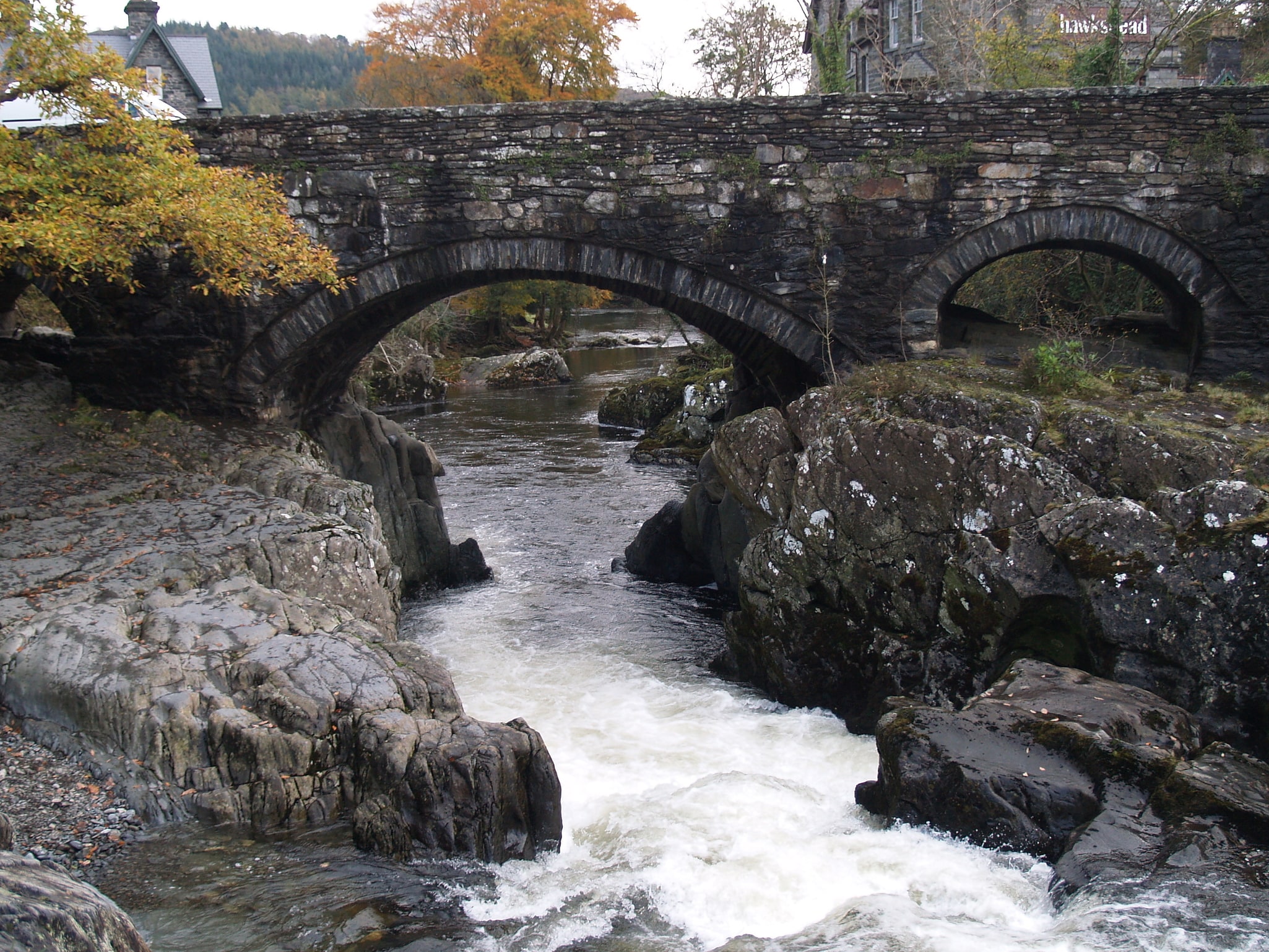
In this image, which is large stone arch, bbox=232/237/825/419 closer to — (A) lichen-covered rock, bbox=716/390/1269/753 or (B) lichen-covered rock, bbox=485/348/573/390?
(A) lichen-covered rock, bbox=716/390/1269/753

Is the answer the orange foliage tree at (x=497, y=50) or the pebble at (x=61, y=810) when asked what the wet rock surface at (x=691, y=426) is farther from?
the orange foliage tree at (x=497, y=50)

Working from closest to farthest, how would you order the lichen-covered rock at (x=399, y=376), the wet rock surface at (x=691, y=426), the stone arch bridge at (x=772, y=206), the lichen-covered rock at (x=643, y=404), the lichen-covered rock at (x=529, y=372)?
the stone arch bridge at (x=772, y=206)
the wet rock surface at (x=691, y=426)
the lichen-covered rock at (x=643, y=404)
the lichen-covered rock at (x=399, y=376)
the lichen-covered rock at (x=529, y=372)

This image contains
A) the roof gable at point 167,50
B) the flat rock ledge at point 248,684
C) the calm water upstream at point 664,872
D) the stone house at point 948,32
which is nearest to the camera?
the calm water upstream at point 664,872

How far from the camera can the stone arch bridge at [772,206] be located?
10.7 m

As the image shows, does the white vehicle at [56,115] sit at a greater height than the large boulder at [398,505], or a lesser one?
greater

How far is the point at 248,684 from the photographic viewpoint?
20.8 ft

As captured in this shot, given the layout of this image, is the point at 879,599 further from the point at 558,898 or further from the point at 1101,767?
the point at 558,898

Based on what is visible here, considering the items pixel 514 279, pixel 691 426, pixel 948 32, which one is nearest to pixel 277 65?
pixel 948 32

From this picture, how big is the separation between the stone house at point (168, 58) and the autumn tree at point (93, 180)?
2370 cm

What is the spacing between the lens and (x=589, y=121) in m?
10.9

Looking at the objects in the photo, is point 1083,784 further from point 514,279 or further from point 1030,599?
point 514,279

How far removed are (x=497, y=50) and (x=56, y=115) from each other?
2601 centimetres

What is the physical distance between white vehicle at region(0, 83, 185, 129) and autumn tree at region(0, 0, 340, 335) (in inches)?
4.8

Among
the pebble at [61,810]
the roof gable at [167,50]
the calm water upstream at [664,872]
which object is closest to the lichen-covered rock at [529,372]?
the roof gable at [167,50]
